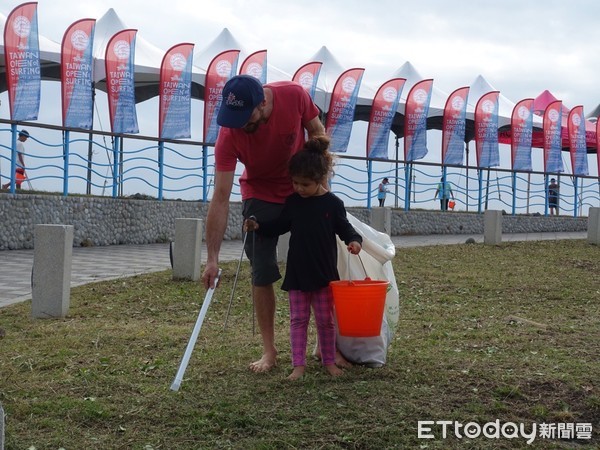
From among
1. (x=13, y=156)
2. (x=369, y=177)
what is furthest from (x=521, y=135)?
(x=13, y=156)

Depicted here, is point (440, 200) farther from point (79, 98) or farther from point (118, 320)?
point (118, 320)

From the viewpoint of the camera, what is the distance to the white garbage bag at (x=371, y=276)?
4.31m

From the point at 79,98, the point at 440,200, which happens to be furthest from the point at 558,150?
the point at 79,98

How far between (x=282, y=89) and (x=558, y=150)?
21338 mm

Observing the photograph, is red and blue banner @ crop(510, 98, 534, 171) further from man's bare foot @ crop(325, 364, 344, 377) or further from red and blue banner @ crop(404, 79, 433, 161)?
man's bare foot @ crop(325, 364, 344, 377)

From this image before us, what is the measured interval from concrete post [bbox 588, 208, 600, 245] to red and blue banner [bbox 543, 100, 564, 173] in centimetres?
830

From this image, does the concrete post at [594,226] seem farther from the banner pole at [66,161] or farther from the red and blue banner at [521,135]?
the banner pole at [66,161]

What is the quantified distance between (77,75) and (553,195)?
49.7ft

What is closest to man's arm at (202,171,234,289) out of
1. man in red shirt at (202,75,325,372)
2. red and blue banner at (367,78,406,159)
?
man in red shirt at (202,75,325,372)

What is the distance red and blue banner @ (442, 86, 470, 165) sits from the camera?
2138cm

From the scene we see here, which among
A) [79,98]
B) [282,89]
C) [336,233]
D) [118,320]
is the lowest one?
[118,320]

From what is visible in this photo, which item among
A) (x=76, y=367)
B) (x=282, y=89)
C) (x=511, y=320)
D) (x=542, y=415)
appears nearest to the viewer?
(x=542, y=415)

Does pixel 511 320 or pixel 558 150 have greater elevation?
pixel 558 150

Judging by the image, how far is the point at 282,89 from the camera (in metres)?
4.19
